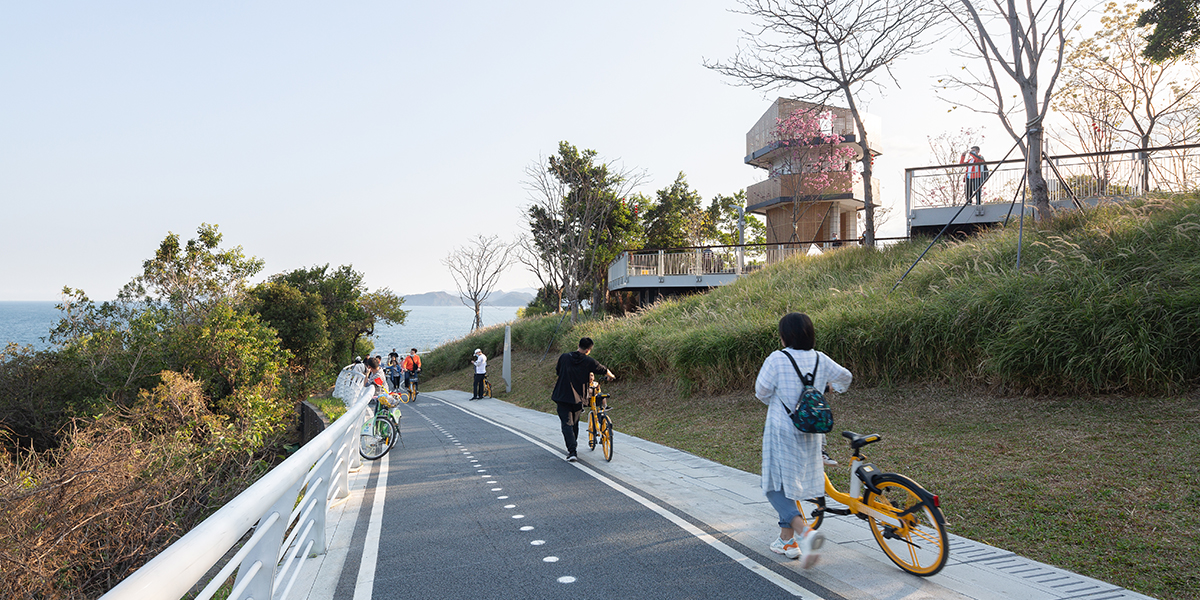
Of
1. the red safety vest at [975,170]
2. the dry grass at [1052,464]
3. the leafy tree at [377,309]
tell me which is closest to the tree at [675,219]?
the leafy tree at [377,309]

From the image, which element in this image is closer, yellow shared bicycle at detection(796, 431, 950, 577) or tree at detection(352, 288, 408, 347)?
yellow shared bicycle at detection(796, 431, 950, 577)

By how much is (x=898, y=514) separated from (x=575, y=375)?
6053 mm

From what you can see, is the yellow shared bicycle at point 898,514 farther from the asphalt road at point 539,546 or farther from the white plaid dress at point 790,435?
the asphalt road at point 539,546

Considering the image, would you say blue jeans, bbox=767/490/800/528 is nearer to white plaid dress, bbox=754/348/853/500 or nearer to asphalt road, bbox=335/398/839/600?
white plaid dress, bbox=754/348/853/500

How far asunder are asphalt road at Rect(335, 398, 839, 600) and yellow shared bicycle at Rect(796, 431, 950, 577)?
69 centimetres

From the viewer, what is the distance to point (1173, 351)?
7.89 meters

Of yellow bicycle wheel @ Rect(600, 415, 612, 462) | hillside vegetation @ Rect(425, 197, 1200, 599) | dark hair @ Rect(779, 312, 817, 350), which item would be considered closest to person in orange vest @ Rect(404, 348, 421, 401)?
hillside vegetation @ Rect(425, 197, 1200, 599)

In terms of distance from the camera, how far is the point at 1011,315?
962 cm

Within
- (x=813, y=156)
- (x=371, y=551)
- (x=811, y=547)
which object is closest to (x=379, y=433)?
(x=371, y=551)

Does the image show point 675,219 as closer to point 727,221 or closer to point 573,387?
point 727,221

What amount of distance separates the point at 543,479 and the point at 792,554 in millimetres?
4023

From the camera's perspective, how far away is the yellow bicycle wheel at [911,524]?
419cm

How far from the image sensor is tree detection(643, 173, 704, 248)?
1928 inches

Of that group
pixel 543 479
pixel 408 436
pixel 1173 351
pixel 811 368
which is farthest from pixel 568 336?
pixel 811 368
